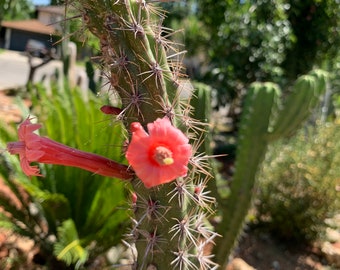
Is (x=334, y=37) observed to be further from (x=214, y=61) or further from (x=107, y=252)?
(x=107, y=252)

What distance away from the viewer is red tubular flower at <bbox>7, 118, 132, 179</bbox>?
1380 mm

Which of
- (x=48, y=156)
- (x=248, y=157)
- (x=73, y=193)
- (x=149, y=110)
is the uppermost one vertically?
(x=149, y=110)

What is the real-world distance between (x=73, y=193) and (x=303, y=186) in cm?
251

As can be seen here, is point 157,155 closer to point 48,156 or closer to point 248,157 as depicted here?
point 48,156

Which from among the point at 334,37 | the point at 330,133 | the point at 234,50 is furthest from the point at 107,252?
the point at 334,37

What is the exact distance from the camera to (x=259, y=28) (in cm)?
734

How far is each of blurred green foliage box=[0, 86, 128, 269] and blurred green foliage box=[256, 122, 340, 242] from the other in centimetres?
228

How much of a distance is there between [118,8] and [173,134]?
1.52 ft

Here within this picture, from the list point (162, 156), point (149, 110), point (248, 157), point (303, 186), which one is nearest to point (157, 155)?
point (162, 156)

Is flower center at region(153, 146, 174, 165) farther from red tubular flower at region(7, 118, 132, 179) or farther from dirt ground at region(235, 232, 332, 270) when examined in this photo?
dirt ground at region(235, 232, 332, 270)

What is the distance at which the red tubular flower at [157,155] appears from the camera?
3.63ft

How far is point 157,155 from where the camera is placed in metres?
1.10

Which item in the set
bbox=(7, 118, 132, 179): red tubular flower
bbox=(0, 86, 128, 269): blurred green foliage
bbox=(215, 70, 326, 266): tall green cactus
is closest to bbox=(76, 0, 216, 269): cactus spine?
bbox=(7, 118, 132, 179): red tubular flower

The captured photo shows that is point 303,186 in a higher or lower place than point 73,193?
lower
